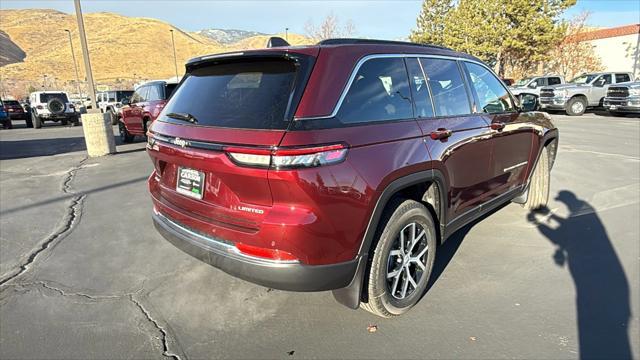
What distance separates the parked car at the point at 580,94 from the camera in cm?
1820

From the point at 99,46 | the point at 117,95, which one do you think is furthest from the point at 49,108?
the point at 99,46

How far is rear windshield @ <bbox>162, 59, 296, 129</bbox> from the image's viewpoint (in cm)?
232

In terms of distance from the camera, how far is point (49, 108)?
19.3 meters

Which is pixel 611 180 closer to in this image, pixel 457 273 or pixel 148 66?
pixel 457 273

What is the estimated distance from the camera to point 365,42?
273cm

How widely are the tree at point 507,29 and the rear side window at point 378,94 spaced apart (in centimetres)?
2971

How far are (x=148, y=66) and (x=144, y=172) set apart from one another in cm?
9191

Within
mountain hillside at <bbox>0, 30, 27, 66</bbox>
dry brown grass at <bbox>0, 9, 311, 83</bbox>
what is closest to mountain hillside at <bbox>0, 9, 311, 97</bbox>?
dry brown grass at <bbox>0, 9, 311, 83</bbox>

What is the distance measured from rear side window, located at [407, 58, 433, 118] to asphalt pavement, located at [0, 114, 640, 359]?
57.0 inches


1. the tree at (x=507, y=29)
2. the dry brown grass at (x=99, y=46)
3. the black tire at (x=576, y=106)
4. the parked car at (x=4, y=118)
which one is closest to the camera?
the black tire at (x=576, y=106)

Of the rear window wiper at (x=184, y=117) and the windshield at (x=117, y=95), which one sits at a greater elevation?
the rear window wiper at (x=184, y=117)

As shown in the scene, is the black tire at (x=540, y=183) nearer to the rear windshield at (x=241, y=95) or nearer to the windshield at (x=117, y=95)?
the rear windshield at (x=241, y=95)

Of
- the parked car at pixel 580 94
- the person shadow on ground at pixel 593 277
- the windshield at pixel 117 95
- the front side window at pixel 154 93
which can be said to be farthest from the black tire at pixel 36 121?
the parked car at pixel 580 94

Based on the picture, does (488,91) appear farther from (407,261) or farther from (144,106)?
(144,106)
